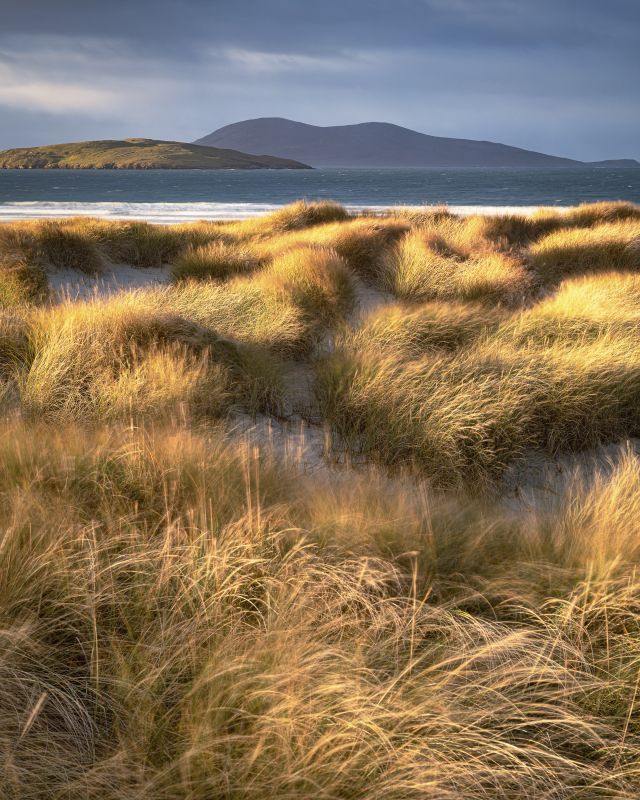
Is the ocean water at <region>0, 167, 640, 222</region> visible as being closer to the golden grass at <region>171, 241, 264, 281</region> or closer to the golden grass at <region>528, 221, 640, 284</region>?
the golden grass at <region>528, 221, 640, 284</region>

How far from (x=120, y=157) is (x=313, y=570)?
150 metres

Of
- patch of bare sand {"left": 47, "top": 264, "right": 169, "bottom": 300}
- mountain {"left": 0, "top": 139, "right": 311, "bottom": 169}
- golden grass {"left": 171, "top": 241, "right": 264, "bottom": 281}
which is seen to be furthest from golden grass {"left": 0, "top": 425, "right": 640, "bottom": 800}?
mountain {"left": 0, "top": 139, "right": 311, "bottom": 169}

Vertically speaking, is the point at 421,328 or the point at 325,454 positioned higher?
the point at 421,328

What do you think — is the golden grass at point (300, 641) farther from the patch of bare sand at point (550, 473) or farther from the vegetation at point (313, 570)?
the patch of bare sand at point (550, 473)

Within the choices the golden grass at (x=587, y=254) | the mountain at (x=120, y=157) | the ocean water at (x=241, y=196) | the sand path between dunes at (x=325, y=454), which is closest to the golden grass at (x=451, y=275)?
the golden grass at (x=587, y=254)

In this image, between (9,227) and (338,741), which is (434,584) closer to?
(338,741)

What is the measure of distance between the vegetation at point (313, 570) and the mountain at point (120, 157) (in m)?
137

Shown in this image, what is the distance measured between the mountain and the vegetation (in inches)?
5412

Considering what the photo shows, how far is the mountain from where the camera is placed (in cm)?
13312

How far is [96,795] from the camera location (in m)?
1.38

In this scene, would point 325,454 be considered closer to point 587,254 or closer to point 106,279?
point 106,279

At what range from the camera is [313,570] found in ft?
6.57

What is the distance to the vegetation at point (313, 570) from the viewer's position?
1.47 metres

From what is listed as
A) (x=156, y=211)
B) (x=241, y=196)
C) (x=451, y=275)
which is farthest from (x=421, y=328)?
(x=241, y=196)
